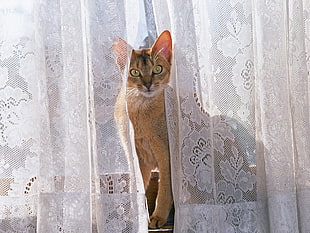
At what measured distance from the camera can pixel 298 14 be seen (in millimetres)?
1153

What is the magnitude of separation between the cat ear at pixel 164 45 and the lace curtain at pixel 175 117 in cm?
3

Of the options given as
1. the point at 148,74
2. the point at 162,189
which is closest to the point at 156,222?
the point at 162,189

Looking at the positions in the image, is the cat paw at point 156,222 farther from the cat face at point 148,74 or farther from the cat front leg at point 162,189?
the cat face at point 148,74

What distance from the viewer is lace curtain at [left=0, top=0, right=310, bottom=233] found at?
101 cm

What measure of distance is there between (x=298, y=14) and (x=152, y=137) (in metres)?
0.49

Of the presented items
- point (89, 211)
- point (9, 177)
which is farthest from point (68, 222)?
point (9, 177)

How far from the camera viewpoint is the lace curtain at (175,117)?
101 centimetres

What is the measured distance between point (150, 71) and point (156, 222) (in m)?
0.40

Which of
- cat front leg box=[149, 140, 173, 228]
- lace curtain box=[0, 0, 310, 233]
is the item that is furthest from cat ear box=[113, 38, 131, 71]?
cat front leg box=[149, 140, 173, 228]

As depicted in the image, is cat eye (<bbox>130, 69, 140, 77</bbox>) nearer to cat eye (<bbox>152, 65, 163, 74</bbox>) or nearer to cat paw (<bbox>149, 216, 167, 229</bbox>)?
cat eye (<bbox>152, 65, 163, 74</bbox>)

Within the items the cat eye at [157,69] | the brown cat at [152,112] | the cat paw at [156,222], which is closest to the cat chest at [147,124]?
the brown cat at [152,112]

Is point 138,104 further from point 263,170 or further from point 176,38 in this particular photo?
point 263,170

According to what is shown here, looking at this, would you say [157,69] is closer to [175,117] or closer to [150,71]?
[150,71]

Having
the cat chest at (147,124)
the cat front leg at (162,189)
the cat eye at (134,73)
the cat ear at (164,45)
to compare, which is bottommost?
the cat front leg at (162,189)
